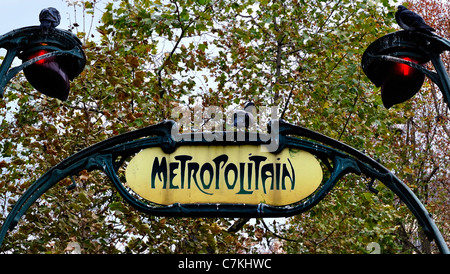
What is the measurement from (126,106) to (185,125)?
125cm

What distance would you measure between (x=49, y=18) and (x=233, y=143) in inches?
60.4

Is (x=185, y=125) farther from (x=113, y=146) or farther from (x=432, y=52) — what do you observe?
(x=432, y=52)

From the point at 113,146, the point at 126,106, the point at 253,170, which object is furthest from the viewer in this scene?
the point at 126,106

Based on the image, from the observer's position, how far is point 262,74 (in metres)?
9.60

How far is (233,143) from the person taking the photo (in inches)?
133

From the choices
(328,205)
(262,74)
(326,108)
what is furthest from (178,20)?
(328,205)

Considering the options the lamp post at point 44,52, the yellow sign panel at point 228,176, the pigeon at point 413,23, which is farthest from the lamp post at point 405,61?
the lamp post at point 44,52

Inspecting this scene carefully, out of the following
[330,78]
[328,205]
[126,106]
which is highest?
[330,78]

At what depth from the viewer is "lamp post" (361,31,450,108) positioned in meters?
3.37

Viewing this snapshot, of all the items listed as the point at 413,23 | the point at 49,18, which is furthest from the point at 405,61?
the point at 49,18

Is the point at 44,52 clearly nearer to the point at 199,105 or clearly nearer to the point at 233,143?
the point at 233,143

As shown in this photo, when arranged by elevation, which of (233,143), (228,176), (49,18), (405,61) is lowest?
(228,176)

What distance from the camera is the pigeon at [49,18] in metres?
3.55

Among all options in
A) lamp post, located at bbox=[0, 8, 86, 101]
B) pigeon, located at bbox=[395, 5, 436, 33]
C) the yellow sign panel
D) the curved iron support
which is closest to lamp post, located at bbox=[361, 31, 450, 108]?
pigeon, located at bbox=[395, 5, 436, 33]
